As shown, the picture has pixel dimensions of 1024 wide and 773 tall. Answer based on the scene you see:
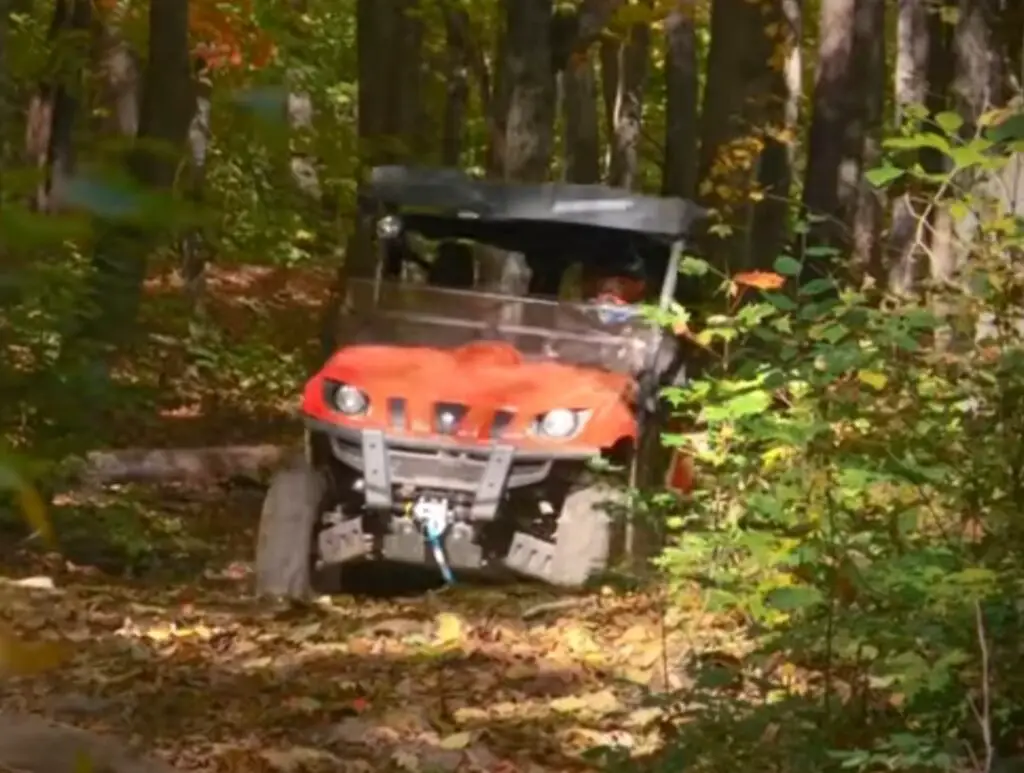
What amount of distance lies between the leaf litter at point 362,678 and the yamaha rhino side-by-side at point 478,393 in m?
0.31

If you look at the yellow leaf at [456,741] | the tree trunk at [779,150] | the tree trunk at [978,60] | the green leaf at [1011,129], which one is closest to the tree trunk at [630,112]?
the tree trunk at [779,150]

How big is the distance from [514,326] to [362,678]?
240 cm

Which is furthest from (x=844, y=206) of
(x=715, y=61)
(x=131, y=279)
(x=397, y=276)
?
(x=131, y=279)

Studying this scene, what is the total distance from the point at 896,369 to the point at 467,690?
195 cm

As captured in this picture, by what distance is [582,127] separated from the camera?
2603cm

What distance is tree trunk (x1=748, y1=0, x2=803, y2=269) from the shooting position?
46.6ft

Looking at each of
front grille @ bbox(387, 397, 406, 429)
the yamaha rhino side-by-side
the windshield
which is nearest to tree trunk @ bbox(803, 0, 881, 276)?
the yamaha rhino side-by-side

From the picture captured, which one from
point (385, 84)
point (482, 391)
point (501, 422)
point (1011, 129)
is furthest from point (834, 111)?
point (1011, 129)

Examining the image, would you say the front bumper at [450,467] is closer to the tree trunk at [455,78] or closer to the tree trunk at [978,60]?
the tree trunk at [978,60]

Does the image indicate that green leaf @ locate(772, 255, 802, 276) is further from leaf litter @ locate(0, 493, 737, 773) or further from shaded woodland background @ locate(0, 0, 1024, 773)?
leaf litter @ locate(0, 493, 737, 773)

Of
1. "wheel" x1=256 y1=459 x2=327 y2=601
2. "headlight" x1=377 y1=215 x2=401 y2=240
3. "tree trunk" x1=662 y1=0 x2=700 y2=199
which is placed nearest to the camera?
"wheel" x1=256 y1=459 x2=327 y2=601

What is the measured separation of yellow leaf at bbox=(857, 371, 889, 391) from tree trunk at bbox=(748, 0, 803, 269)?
3.22 metres

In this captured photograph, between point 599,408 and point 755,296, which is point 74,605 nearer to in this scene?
point 599,408

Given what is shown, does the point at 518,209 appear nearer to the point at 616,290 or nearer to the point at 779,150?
the point at 616,290
